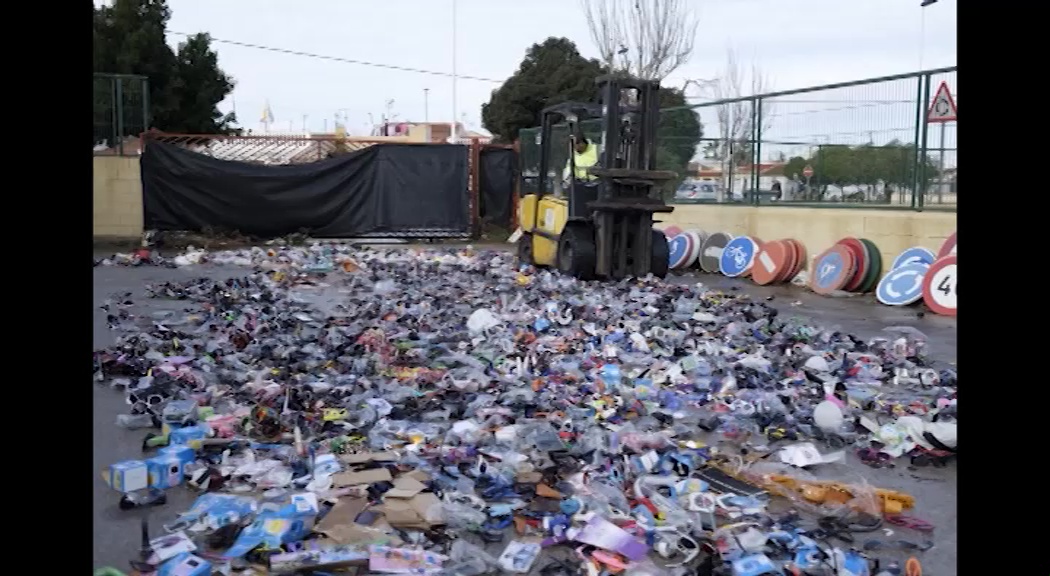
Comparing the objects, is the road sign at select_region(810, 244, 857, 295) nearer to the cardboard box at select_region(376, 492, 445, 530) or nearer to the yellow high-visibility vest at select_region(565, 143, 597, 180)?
the yellow high-visibility vest at select_region(565, 143, 597, 180)

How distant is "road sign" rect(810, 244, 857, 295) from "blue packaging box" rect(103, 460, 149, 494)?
9091mm

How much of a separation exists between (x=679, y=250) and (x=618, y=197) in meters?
3.33

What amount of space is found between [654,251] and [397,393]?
6.44 metres

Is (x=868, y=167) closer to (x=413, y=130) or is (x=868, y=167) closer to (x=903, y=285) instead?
(x=903, y=285)

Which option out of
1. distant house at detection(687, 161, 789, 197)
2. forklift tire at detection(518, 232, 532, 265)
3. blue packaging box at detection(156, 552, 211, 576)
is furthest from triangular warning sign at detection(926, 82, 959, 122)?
blue packaging box at detection(156, 552, 211, 576)

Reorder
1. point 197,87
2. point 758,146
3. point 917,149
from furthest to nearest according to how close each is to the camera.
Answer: point 197,87
point 758,146
point 917,149

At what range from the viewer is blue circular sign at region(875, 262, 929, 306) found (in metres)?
9.82

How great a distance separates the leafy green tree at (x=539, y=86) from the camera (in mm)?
31062

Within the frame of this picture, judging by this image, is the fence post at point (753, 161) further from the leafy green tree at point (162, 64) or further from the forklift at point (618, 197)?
the leafy green tree at point (162, 64)

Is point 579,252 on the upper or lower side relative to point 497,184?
lower

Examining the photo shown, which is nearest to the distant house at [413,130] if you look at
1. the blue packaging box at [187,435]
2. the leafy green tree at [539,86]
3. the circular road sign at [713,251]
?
the leafy green tree at [539,86]

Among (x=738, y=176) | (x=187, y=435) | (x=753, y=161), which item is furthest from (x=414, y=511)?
(x=738, y=176)

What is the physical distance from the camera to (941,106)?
10719 millimetres

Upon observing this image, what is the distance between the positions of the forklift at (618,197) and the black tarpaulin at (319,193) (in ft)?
26.4
